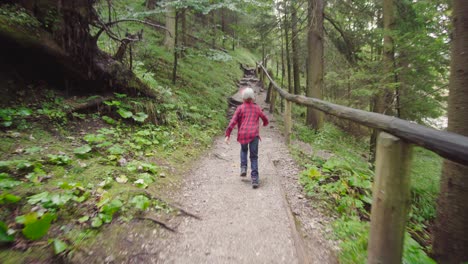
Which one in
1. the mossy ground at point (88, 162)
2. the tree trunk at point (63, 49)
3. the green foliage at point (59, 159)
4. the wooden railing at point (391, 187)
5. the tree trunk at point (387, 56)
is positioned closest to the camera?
the wooden railing at point (391, 187)

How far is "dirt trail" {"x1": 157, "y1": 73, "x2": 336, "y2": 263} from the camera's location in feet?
8.72

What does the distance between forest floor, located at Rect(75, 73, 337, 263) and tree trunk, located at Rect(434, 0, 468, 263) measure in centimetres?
137

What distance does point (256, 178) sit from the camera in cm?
433

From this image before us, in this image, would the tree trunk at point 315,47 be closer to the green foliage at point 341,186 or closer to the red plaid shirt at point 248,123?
the green foliage at point 341,186

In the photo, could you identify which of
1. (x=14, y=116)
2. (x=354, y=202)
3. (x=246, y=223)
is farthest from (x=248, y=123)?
(x=14, y=116)

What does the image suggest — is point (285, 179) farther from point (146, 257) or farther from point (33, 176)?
point (33, 176)

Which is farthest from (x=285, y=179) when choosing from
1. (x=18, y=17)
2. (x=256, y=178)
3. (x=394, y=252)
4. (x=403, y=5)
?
(x=403, y=5)

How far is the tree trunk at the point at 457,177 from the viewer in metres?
2.85

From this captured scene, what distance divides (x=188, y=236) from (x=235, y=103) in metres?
9.12

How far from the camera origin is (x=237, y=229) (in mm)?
3133

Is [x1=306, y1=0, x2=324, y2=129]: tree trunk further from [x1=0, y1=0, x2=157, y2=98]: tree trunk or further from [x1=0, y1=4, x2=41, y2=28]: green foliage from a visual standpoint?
[x1=0, y1=4, x2=41, y2=28]: green foliage

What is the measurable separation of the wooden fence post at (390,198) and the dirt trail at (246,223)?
0.81m

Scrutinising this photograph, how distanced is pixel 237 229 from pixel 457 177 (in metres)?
2.65

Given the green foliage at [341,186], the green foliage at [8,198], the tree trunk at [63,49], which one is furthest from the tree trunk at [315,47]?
the green foliage at [8,198]
